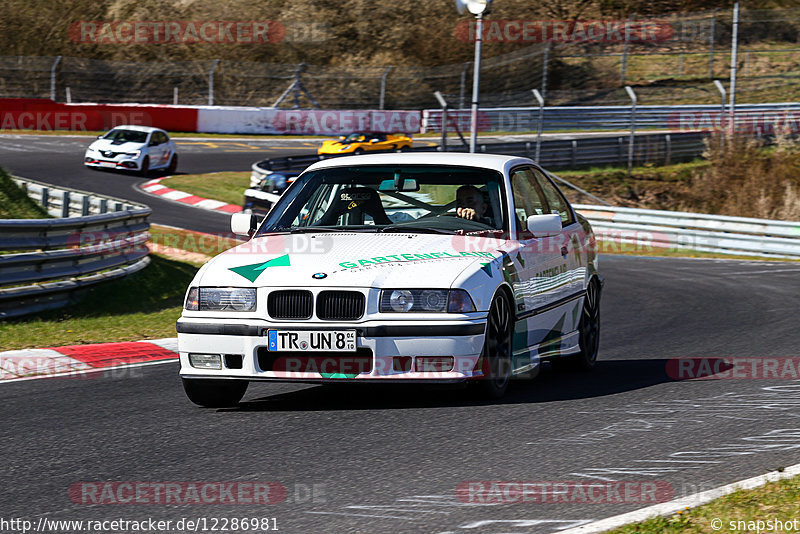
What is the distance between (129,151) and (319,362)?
82.8 feet

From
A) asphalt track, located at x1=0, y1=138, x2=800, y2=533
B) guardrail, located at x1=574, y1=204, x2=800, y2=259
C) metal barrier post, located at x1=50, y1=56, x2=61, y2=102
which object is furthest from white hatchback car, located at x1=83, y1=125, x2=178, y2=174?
asphalt track, located at x1=0, y1=138, x2=800, y2=533

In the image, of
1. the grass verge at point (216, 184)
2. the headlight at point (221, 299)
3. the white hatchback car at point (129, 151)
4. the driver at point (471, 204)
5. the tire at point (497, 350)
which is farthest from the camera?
the white hatchback car at point (129, 151)

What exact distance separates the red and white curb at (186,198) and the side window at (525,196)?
1794cm

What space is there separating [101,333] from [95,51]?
46.0m

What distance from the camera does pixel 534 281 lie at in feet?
24.4

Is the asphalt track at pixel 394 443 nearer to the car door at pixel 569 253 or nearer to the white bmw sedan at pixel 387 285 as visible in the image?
the white bmw sedan at pixel 387 285

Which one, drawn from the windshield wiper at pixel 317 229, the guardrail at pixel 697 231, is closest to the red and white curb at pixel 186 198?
the guardrail at pixel 697 231

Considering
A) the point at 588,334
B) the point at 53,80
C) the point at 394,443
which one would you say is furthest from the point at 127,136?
the point at 394,443

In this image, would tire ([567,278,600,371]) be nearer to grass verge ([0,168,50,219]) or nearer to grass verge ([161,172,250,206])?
grass verge ([0,168,50,219])

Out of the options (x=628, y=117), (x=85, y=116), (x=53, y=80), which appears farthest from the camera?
(x=53, y=80)

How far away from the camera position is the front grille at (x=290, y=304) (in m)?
6.34

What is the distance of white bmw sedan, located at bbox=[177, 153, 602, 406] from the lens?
6312mm

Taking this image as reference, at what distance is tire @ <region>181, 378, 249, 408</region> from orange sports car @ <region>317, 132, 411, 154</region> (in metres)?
29.3

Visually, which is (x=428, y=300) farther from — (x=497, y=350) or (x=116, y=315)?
(x=116, y=315)
